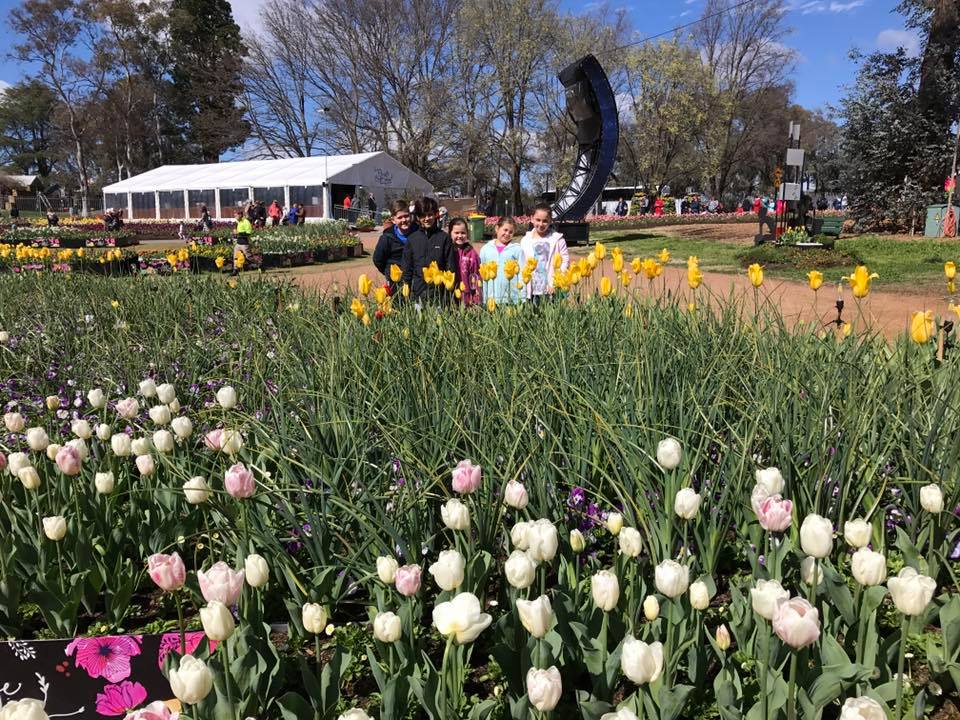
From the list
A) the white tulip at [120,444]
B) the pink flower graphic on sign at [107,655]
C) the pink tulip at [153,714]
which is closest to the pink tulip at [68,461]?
the white tulip at [120,444]

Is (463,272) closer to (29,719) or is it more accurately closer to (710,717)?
(710,717)

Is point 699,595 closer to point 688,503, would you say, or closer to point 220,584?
point 688,503

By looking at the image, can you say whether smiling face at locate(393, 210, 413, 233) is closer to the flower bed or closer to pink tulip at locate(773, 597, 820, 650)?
the flower bed

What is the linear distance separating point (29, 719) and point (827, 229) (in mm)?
19073

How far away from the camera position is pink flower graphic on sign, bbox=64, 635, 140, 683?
151 cm

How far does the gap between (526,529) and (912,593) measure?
0.66 m

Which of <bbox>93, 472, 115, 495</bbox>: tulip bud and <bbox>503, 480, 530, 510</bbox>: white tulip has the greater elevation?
<bbox>503, 480, 530, 510</bbox>: white tulip

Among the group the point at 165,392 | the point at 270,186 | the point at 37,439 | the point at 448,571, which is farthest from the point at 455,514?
the point at 270,186

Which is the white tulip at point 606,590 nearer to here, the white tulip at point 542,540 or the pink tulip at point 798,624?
the white tulip at point 542,540

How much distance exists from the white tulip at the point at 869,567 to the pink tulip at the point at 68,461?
1887 mm

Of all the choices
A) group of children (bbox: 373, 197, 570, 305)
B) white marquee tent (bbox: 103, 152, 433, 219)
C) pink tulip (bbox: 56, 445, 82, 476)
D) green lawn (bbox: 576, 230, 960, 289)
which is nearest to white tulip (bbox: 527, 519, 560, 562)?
pink tulip (bbox: 56, 445, 82, 476)

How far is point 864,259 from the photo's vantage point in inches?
502

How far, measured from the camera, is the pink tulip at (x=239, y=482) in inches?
61.8

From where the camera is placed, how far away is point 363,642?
1.81 meters
